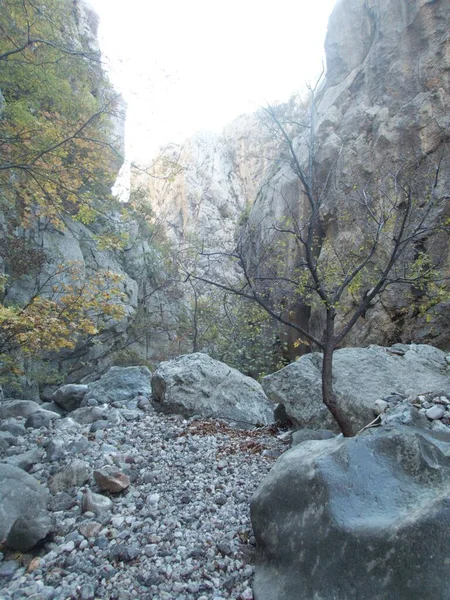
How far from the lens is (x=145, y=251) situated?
19531mm

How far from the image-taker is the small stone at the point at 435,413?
13.9ft

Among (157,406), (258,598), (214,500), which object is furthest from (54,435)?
(258,598)

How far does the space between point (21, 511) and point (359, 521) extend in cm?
275

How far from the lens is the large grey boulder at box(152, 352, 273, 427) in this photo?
6.64m

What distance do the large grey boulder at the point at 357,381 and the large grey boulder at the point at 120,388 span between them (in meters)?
3.34

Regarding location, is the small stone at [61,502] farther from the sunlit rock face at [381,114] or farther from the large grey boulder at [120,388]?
the sunlit rock face at [381,114]

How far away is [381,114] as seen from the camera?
41.5 ft

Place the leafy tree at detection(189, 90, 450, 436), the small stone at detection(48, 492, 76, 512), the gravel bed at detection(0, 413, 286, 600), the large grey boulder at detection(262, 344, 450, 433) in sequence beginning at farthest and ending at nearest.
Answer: the large grey boulder at detection(262, 344, 450, 433) < the leafy tree at detection(189, 90, 450, 436) < the small stone at detection(48, 492, 76, 512) < the gravel bed at detection(0, 413, 286, 600)

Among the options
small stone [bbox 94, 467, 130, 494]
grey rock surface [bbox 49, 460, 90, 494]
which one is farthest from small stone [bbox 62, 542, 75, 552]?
grey rock surface [bbox 49, 460, 90, 494]

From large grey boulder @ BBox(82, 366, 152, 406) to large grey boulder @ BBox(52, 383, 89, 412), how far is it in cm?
20

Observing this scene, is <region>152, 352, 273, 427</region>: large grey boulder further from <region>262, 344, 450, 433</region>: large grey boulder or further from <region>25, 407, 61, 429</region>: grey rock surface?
<region>25, 407, 61, 429</region>: grey rock surface

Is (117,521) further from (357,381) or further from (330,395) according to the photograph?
(357,381)

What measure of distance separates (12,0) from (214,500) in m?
7.15

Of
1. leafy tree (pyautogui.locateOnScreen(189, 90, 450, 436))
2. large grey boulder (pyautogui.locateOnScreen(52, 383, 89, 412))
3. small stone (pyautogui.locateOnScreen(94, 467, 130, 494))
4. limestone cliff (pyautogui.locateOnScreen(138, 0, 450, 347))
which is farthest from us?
limestone cliff (pyautogui.locateOnScreen(138, 0, 450, 347))
